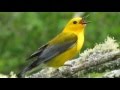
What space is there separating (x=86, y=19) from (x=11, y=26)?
0.65 m

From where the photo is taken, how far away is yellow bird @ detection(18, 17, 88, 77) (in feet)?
60.2

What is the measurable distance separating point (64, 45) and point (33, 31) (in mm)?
387

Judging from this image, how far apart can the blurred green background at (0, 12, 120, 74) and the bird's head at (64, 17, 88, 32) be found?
92 mm

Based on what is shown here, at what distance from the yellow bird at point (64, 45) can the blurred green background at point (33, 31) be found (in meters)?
0.11

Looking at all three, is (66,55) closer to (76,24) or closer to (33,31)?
(76,24)

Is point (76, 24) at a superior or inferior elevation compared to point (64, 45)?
superior

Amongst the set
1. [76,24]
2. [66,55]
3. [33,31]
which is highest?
[33,31]

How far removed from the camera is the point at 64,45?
60.3 ft

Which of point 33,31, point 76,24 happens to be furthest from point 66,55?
point 33,31

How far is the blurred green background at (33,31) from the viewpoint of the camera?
18531 millimetres

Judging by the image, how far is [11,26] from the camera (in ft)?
61.7

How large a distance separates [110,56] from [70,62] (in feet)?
0.89
